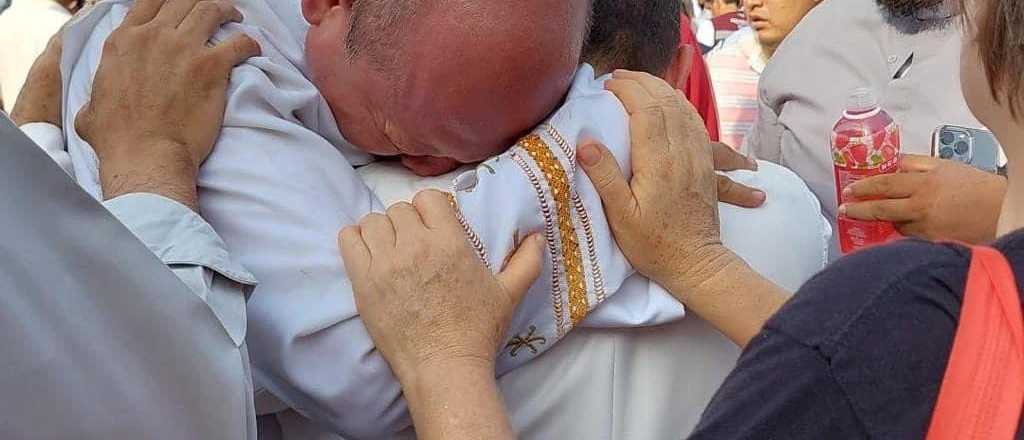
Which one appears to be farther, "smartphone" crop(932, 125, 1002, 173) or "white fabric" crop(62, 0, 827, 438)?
"smartphone" crop(932, 125, 1002, 173)

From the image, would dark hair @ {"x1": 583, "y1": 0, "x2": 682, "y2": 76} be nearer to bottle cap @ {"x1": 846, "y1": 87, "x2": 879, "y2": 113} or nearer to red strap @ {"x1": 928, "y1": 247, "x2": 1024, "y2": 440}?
bottle cap @ {"x1": 846, "y1": 87, "x2": 879, "y2": 113}

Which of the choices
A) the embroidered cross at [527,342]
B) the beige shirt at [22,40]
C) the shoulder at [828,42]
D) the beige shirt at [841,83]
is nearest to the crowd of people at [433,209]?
the embroidered cross at [527,342]

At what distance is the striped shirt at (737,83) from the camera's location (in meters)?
3.60

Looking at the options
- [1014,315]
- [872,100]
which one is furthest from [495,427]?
[872,100]

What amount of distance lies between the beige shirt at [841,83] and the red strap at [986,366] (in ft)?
4.29

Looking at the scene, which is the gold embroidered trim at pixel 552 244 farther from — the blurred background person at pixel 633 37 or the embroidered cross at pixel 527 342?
the blurred background person at pixel 633 37

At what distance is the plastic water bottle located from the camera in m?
1.82

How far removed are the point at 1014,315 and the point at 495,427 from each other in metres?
0.48

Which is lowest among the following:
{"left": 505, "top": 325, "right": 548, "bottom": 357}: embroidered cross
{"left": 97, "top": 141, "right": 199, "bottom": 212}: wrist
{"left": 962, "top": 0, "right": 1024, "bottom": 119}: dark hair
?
{"left": 505, "top": 325, "right": 548, "bottom": 357}: embroidered cross

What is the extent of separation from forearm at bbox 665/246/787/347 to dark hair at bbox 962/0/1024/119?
0.33 meters

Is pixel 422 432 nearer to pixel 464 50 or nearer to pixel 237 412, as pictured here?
pixel 237 412

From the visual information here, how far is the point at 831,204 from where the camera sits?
86.6 inches

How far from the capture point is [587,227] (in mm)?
1207

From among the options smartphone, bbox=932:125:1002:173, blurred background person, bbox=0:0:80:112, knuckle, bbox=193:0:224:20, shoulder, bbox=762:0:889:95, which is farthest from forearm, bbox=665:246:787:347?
blurred background person, bbox=0:0:80:112
